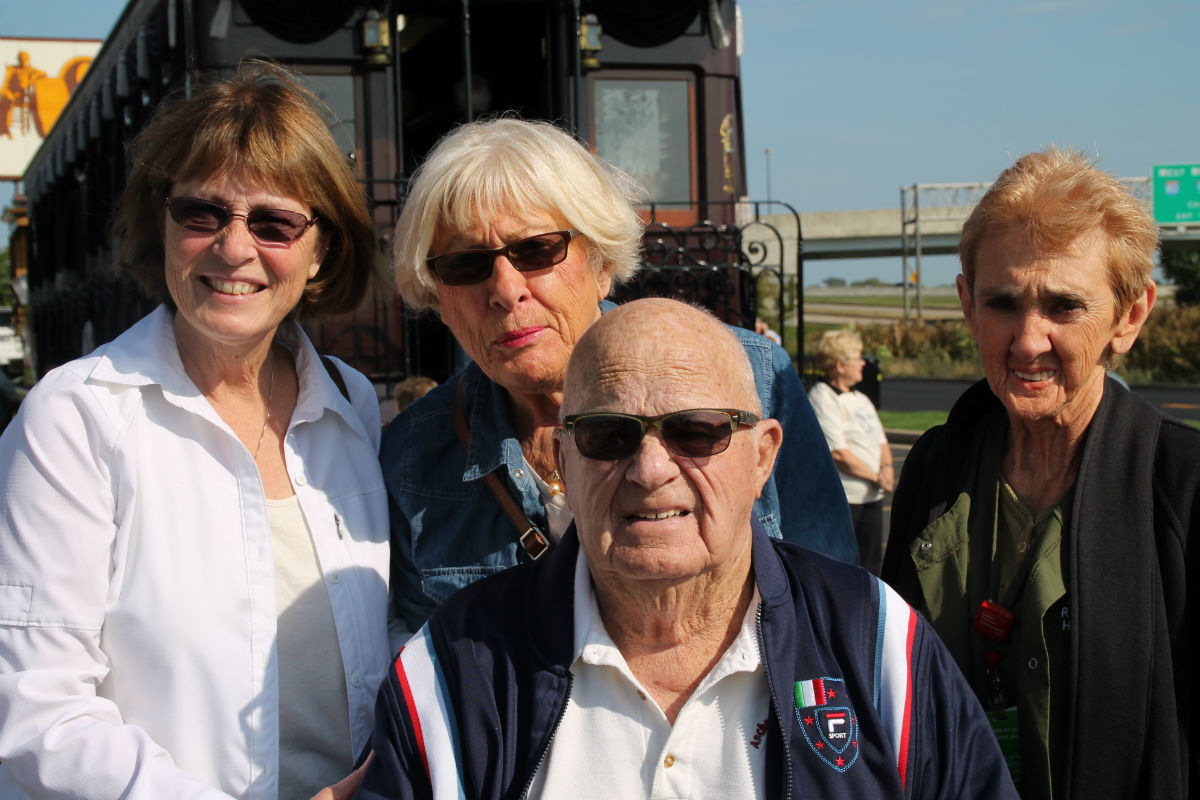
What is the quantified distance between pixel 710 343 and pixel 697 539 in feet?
1.12

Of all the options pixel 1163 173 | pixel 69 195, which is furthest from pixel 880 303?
pixel 69 195

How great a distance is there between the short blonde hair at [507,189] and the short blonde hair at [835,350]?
4.77 meters

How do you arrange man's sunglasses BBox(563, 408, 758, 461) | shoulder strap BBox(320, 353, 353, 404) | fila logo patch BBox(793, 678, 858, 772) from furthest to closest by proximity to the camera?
shoulder strap BBox(320, 353, 353, 404), man's sunglasses BBox(563, 408, 758, 461), fila logo patch BBox(793, 678, 858, 772)

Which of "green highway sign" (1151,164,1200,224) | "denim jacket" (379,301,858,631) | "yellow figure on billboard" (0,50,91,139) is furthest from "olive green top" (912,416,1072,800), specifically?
"yellow figure on billboard" (0,50,91,139)

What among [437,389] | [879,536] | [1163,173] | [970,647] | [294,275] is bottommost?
[879,536]

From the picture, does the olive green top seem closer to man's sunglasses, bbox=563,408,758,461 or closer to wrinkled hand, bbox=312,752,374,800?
man's sunglasses, bbox=563,408,758,461

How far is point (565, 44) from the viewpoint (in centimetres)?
732

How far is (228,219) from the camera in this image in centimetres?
232

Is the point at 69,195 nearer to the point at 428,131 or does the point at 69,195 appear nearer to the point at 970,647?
the point at 428,131

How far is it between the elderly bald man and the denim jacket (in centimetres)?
37

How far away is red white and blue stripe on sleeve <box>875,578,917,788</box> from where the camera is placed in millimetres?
1812

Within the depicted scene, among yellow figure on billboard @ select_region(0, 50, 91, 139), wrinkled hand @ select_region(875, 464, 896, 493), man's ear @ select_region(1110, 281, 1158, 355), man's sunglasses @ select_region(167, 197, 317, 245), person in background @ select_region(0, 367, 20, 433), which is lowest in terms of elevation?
wrinkled hand @ select_region(875, 464, 896, 493)

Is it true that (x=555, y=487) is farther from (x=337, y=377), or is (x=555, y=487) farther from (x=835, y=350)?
(x=835, y=350)

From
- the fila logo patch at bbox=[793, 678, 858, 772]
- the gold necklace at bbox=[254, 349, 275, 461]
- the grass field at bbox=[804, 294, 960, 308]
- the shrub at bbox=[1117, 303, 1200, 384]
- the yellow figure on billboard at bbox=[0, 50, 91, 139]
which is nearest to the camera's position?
the fila logo patch at bbox=[793, 678, 858, 772]
